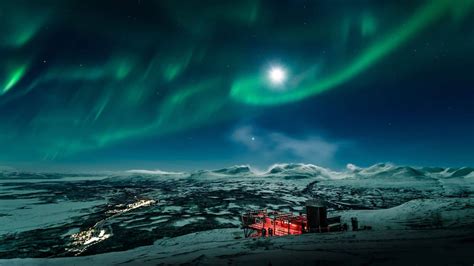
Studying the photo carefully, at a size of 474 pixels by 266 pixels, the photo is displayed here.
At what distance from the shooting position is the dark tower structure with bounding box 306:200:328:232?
21172 mm

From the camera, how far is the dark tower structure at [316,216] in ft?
69.5

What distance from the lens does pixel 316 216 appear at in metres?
21.3

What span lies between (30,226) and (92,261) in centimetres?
2241

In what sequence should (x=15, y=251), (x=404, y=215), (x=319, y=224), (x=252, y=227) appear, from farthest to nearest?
1. (x=404, y=215)
2. (x=252, y=227)
3. (x=15, y=251)
4. (x=319, y=224)

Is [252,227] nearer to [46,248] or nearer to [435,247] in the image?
[435,247]

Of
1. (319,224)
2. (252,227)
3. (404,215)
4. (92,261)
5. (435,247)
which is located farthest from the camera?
(404,215)

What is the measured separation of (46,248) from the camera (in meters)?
23.9

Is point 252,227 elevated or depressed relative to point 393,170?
depressed

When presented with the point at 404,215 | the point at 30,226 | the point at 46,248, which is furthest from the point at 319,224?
the point at 30,226

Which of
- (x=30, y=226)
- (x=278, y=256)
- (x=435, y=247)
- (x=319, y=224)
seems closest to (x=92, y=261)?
(x=278, y=256)

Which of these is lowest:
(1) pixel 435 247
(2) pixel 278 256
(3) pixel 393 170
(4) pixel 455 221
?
(2) pixel 278 256

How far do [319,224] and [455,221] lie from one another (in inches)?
406

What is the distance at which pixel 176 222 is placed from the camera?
→ 34250 millimetres

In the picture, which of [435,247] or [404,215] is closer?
[435,247]
